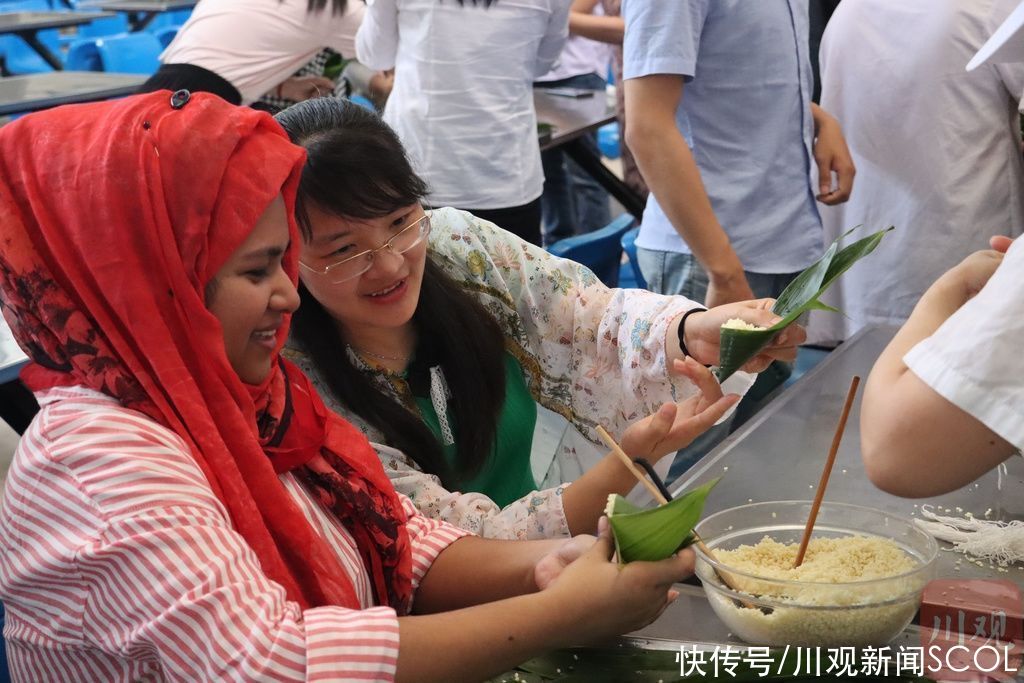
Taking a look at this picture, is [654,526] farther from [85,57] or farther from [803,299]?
[85,57]

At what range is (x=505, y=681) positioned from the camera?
3.59 ft

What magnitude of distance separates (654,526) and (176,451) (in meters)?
0.47

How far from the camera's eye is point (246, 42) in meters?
2.98

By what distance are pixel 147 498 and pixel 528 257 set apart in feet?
3.08

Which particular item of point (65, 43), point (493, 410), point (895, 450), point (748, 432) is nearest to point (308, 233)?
point (493, 410)

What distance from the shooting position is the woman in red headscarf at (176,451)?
3.13 ft

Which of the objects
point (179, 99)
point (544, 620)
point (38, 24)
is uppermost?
point (179, 99)

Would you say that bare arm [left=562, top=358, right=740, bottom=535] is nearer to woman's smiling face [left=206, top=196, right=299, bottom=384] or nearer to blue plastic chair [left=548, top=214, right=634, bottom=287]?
woman's smiling face [left=206, top=196, right=299, bottom=384]

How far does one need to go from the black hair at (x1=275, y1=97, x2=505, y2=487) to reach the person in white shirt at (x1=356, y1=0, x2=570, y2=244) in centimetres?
108

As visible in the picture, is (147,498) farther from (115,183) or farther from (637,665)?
(637,665)

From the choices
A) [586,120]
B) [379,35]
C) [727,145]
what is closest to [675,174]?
[727,145]

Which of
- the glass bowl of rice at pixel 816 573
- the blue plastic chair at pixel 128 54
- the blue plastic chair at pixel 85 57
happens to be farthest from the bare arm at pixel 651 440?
the blue plastic chair at pixel 85 57

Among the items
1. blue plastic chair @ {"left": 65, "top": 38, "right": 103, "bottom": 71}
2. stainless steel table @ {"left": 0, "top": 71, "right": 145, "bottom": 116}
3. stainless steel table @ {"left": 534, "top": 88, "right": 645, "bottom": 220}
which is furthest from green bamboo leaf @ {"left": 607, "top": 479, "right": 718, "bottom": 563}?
blue plastic chair @ {"left": 65, "top": 38, "right": 103, "bottom": 71}

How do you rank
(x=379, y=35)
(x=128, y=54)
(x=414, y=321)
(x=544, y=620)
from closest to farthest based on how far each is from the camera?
(x=544, y=620)
(x=414, y=321)
(x=379, y=35)
(x=128, y=54)
